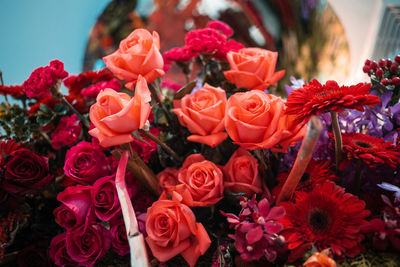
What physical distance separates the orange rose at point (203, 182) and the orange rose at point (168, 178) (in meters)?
0.04

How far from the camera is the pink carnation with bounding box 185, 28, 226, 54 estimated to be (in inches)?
18.5

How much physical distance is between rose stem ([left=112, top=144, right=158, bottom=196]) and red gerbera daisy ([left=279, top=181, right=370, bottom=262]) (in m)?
0.18

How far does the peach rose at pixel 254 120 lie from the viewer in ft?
1.09

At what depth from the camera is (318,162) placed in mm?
387

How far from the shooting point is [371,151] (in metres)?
0.32

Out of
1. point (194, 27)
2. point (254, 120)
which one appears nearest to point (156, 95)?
point (254, 120)

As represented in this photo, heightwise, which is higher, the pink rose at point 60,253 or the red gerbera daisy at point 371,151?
the pink rose at point 60,253

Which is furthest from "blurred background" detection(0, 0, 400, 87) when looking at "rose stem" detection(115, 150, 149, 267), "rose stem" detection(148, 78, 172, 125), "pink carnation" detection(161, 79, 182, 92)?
"rose stem" detection(115, 150, 149, 267)

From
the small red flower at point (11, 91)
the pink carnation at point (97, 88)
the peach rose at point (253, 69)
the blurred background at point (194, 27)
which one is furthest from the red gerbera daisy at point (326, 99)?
the blurred background at point (194, 27)

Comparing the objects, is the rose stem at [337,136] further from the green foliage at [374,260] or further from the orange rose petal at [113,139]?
the orange rose petal at [113,139]

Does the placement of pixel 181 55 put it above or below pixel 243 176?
above

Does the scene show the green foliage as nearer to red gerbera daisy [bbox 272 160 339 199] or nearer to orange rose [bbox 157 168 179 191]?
red gerbera daisy [bbox 272 160 339 199]

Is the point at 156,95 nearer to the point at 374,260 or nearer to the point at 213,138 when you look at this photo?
the point at 213,138

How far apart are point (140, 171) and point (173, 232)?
10 centimetres
